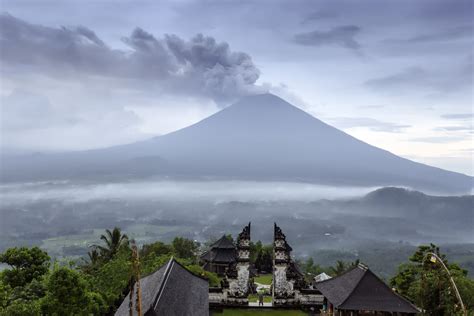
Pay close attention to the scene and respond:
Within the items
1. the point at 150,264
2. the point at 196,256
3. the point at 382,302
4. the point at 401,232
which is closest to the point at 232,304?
the point at 150,264

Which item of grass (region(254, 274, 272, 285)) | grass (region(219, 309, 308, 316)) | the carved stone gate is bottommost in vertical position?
grass (region(254, 274, 272, 285))

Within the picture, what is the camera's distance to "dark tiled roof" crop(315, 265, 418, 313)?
26188 millimetres

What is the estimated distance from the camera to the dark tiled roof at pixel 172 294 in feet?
63.6

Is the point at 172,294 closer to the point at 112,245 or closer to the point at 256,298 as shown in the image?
the point at 256,298

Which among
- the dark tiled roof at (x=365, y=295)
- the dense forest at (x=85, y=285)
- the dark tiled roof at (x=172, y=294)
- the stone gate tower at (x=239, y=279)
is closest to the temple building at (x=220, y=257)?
the dense forest at (x=85, y=285)

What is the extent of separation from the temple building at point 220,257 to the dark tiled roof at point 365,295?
18836mm

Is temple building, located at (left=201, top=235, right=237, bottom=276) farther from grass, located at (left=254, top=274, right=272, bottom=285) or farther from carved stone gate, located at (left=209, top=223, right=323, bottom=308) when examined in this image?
carved stone gate, located at (left=209, top=223, right=323, bottom=308)

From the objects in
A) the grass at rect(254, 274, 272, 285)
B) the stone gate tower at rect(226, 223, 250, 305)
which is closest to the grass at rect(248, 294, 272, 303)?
the stone gate tower at rect(226, 223, 250, 305)

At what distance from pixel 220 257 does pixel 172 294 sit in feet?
85.5

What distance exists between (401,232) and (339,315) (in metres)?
181

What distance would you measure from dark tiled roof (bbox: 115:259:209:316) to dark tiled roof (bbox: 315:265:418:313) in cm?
876

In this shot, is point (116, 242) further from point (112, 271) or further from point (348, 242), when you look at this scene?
point (348, 242)

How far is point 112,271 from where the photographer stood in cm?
3077

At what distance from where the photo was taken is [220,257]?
46.7 metres
